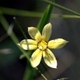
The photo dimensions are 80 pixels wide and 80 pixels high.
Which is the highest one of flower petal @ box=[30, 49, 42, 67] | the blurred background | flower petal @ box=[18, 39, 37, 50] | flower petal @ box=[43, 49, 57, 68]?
flower petal @ box=[18, 39, 37, 50]

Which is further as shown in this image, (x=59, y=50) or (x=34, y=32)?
(x=59, y=50)

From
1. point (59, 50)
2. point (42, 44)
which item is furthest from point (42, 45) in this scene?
point (59, 50)

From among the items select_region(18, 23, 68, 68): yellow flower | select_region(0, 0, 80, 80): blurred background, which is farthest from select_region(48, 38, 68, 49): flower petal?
select_region(0, 0, 80, 80): blurred background

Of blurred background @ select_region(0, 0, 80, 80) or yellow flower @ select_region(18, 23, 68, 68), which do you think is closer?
yellow flower @ select_region(18, 23, 68, 68)

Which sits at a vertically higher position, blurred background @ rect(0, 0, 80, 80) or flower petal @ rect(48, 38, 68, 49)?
flower petal @ rect(48, 38, 68, 49)

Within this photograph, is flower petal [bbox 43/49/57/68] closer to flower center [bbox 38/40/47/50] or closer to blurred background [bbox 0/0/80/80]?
flower center [bbox 38/40/47/50]

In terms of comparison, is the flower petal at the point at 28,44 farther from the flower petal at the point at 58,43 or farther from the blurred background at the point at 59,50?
the blurred background at the point at 59,50

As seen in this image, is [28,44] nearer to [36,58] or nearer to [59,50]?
[36,58]

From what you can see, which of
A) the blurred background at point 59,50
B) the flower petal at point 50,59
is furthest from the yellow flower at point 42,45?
the blurred background at point 59,50
